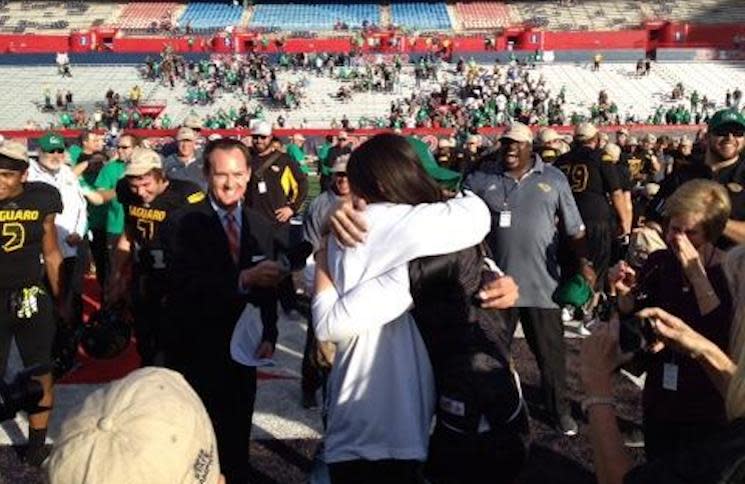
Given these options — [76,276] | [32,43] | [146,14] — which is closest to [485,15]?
[146,14]

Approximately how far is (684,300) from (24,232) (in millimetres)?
3111

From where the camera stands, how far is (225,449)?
3.46 meters

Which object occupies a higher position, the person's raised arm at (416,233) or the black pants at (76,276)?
the person's raised arm at (416,233)

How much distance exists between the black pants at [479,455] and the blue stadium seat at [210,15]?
44642 mm

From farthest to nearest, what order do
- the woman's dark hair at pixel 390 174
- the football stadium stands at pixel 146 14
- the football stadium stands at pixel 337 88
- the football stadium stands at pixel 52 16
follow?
the football stadium stands at pixel 146 14 → the football stadium stands at pixel 52 16 → the football stadium stands at pixel 337 88 → the woman's dark hair at pixel 390 174

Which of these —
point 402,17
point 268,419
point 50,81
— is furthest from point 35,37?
point 268,419

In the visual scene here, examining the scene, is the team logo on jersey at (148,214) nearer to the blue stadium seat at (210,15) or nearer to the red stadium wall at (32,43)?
the red stadium wall at (32,43)

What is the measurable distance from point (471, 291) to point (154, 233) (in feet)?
8.29

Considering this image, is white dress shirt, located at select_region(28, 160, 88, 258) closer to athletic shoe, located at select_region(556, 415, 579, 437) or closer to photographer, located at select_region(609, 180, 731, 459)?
athletic shoe, located at select_region(556, 415, 579, 437)

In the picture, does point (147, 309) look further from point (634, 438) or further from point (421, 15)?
point (421, 15)

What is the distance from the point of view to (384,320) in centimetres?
201

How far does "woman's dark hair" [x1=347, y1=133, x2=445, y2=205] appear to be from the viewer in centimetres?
209

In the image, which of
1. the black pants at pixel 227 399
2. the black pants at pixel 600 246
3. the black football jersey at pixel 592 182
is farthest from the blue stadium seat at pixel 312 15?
the black pants at pixel 227 399

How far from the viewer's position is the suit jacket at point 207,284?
315 centimetres
